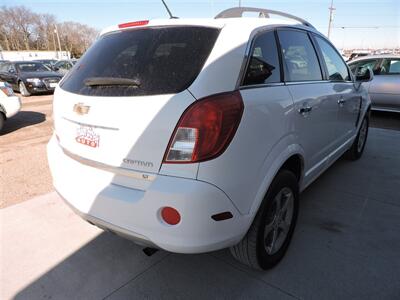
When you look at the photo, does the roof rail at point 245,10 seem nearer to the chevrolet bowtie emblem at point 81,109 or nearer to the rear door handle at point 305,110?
the rear door handle at point 305,110

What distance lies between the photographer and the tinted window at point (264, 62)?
1869 mm

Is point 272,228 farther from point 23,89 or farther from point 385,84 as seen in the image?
point 23,89

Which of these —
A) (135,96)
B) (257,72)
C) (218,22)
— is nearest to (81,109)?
(135,96)

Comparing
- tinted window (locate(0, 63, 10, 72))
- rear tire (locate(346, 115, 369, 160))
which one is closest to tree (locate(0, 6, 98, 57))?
tinted window (locate(0, 63, 10, 72))

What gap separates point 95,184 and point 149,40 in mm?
960

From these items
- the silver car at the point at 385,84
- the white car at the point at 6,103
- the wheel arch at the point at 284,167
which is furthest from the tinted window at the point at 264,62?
the silver car at the point at 385,84

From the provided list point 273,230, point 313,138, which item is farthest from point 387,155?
point 273,230

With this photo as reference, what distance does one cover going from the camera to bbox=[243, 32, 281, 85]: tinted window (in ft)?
6.13

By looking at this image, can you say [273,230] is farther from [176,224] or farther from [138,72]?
[138,72]

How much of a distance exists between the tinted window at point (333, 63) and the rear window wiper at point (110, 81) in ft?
6.53

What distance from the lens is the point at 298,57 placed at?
2525 millimetres

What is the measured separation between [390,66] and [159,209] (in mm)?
8424

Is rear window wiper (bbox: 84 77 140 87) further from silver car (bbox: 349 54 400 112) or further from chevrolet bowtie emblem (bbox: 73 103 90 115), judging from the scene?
silver car (bbox: 349 54 400 112)

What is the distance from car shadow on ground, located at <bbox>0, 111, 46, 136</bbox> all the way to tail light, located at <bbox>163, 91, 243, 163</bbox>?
6259mm
